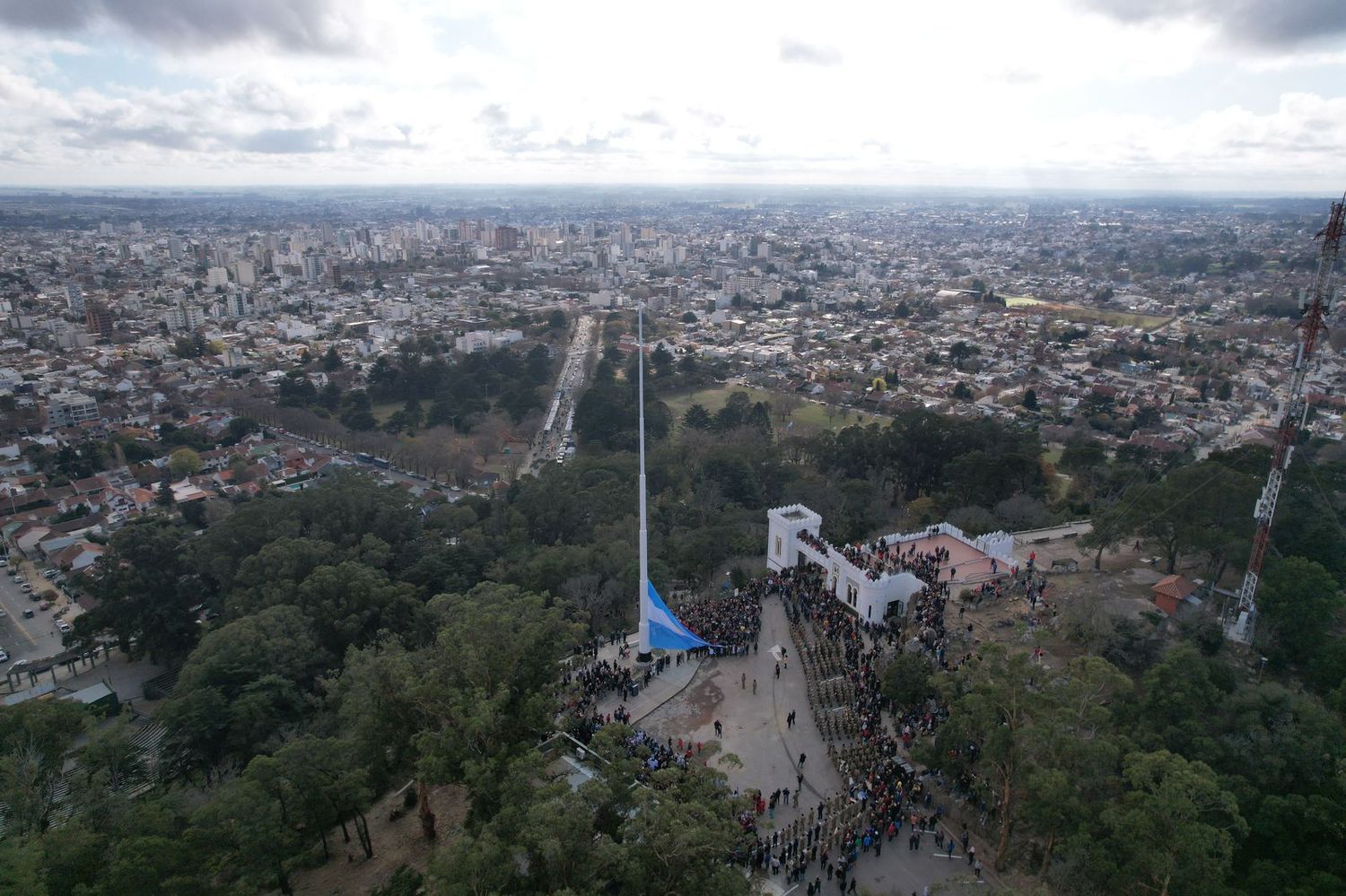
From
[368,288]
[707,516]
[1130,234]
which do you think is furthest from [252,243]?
[1130,234]

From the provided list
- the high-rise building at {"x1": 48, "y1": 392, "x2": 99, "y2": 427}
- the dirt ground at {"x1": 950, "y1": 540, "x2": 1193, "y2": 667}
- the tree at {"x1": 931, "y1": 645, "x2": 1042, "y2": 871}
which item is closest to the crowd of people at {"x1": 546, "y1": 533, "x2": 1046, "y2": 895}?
the dirt ground at {"x1": 950, "y1": 540, "x2": 1193, "y2": 667}

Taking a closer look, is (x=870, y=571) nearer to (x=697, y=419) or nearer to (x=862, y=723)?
Answer: (x=862, y=723)

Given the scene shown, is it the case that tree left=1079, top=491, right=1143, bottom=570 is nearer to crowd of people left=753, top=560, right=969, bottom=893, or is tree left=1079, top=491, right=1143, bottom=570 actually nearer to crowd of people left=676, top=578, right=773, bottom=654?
crowd of people left=753, top=560, right=969, bottom=893

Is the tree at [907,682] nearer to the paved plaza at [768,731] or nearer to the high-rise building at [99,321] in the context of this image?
the paved plaza at [768,731]

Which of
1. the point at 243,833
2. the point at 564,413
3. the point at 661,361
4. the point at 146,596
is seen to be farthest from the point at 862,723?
the point at 661,361

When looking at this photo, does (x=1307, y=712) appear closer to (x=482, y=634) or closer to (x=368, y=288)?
(x=482, y=634)

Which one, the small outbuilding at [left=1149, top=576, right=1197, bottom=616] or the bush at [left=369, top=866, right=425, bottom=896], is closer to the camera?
the bush at [left=369, top=866, right=425, bottom=896]
